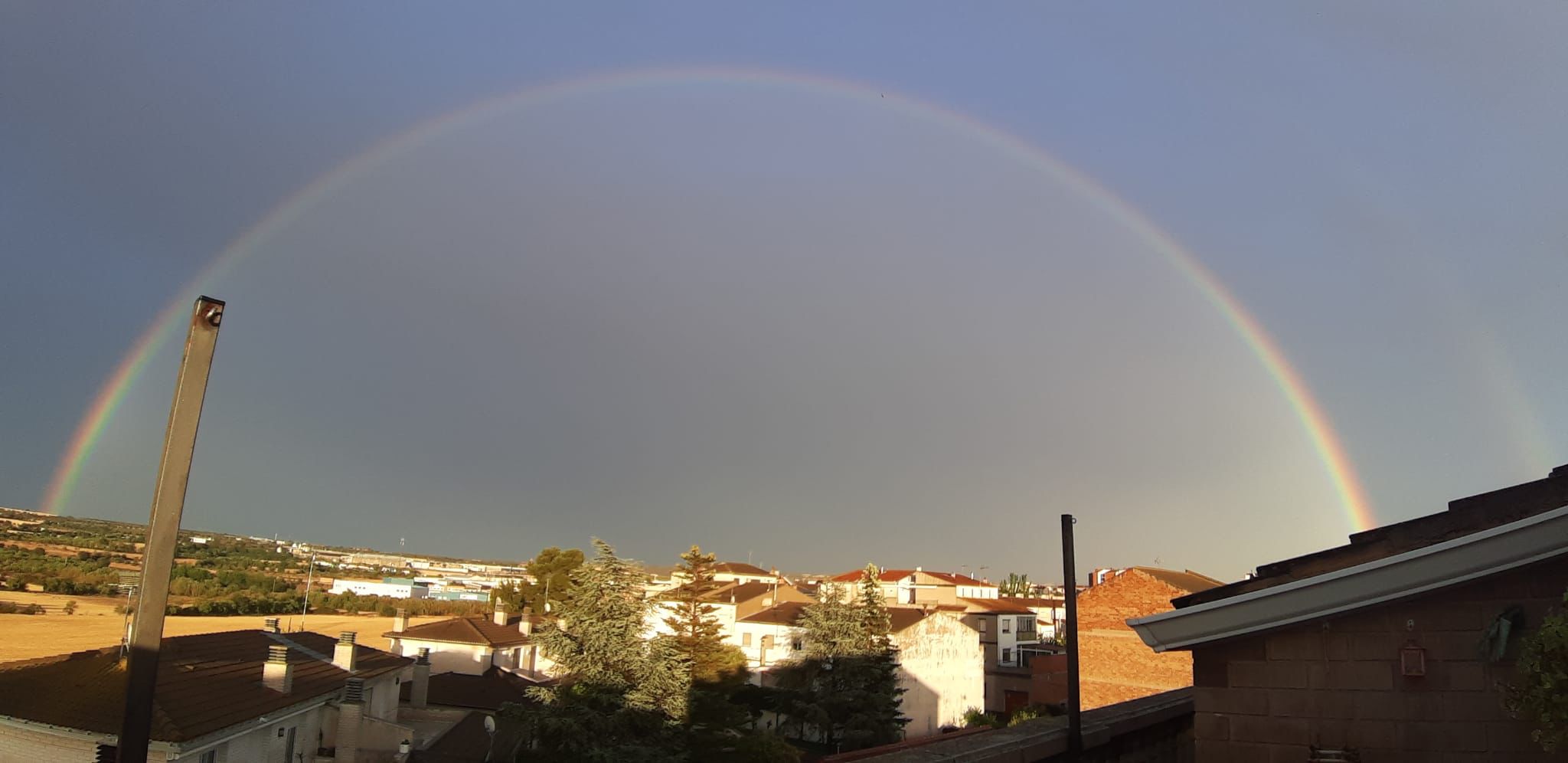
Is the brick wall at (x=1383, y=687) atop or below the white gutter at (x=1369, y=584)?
below

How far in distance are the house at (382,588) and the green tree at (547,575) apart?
47.1 m

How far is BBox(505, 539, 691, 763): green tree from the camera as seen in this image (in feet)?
80.8

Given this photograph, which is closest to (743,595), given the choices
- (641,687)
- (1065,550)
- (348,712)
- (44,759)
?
(641,687)

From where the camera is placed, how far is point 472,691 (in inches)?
1350

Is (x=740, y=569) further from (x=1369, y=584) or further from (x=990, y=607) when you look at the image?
(x=1369, y=584)

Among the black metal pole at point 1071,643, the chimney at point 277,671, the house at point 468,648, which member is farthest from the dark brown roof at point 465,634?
the black metal pole at point 1071,643

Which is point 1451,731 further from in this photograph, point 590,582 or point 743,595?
point 743,595

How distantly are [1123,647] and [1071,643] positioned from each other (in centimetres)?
3435

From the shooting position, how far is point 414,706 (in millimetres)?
31625

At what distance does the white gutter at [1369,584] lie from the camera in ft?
16.1

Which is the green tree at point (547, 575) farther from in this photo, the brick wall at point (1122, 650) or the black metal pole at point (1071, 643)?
the black metal pole at point (1071, 643)

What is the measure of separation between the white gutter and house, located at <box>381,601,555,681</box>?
127ft

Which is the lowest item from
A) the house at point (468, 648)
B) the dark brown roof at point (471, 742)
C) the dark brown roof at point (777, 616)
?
the dark brown roof at point (471, 742)

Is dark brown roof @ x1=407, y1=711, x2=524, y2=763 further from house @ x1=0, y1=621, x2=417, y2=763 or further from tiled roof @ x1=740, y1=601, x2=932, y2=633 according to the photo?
tiled roof @ x1=740, y1=601, x2=932, y2=633
